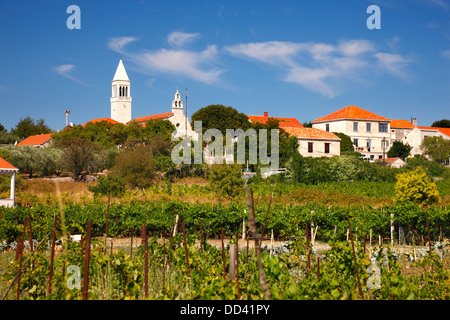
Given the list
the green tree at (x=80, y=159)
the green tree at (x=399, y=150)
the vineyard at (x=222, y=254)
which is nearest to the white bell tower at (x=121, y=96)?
the green tree at (x=399, y=150)

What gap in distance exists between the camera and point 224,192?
2231cm

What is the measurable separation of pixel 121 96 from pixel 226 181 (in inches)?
2715

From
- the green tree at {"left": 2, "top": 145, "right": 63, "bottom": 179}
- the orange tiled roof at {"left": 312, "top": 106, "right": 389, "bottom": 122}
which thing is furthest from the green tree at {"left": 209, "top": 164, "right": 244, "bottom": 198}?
the orange tiled roof at {"left": 312, "top": 106, "right": 389, "bottom": 122}

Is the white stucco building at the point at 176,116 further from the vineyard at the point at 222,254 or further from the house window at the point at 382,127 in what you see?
the vineyard at the point at 222,254

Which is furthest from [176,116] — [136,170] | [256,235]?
[256,235]

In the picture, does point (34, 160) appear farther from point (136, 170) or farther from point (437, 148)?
point (437, 148)

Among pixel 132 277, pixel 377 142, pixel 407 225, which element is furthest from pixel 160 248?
pixel 377 142

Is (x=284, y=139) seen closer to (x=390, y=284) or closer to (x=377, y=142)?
(x=377, y=142)

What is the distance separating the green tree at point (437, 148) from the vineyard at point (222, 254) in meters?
45.2

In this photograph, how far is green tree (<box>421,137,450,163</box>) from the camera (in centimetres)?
5481

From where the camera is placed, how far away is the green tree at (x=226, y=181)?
22.2m

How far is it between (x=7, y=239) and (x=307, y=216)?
8.57 metres

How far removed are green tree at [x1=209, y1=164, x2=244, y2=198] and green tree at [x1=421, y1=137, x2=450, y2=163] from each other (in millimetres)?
40674

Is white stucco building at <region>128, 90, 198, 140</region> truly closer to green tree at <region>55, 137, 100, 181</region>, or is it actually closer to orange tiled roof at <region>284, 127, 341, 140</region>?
orange tiled roof at <region>284, 127, 341, 140</region>
